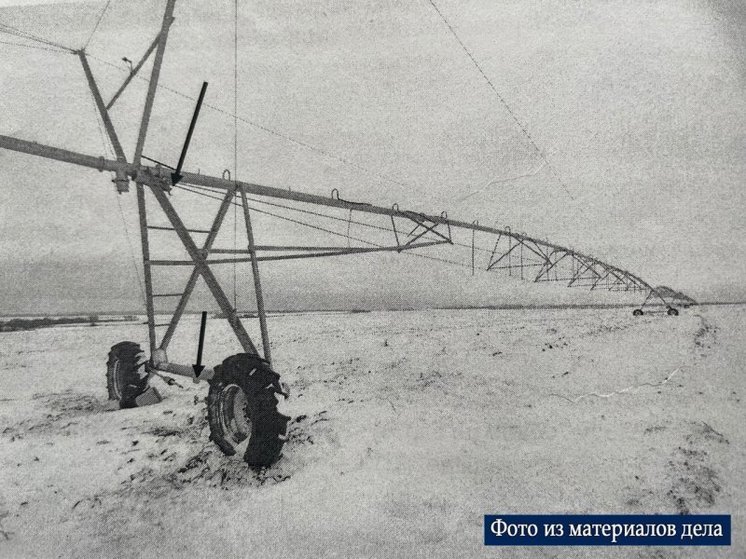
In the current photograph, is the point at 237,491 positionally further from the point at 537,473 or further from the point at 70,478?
the point at 537,473

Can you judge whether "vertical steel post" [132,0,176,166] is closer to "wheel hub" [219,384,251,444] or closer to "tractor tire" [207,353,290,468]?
"tractor tire" [207,353,290,468]

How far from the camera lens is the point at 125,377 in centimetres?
753

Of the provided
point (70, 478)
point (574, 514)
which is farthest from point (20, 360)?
point (574, 514)

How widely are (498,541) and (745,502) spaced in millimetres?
1960

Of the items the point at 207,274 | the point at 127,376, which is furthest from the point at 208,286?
the point at 127,376

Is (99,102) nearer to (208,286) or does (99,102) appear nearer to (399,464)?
(208,286)

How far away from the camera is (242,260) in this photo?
260 inches

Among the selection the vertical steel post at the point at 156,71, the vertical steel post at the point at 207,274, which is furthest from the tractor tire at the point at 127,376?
the vertical steel post at the point at 156,71

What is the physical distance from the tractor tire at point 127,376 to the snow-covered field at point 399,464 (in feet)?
1.22

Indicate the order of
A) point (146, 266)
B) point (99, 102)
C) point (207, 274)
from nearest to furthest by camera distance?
point (99, 102), point (207, 274), point (146, 266)

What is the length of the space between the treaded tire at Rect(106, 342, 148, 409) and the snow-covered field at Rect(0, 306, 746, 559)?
1.19ft

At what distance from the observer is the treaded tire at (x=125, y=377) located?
7.48 m

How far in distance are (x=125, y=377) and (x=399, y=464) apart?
6.02 metres

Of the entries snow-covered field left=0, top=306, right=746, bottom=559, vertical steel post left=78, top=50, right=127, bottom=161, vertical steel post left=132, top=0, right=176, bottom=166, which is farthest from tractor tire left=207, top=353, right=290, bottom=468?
vertical steel post left=78, top=50, right=127, bottom=161
